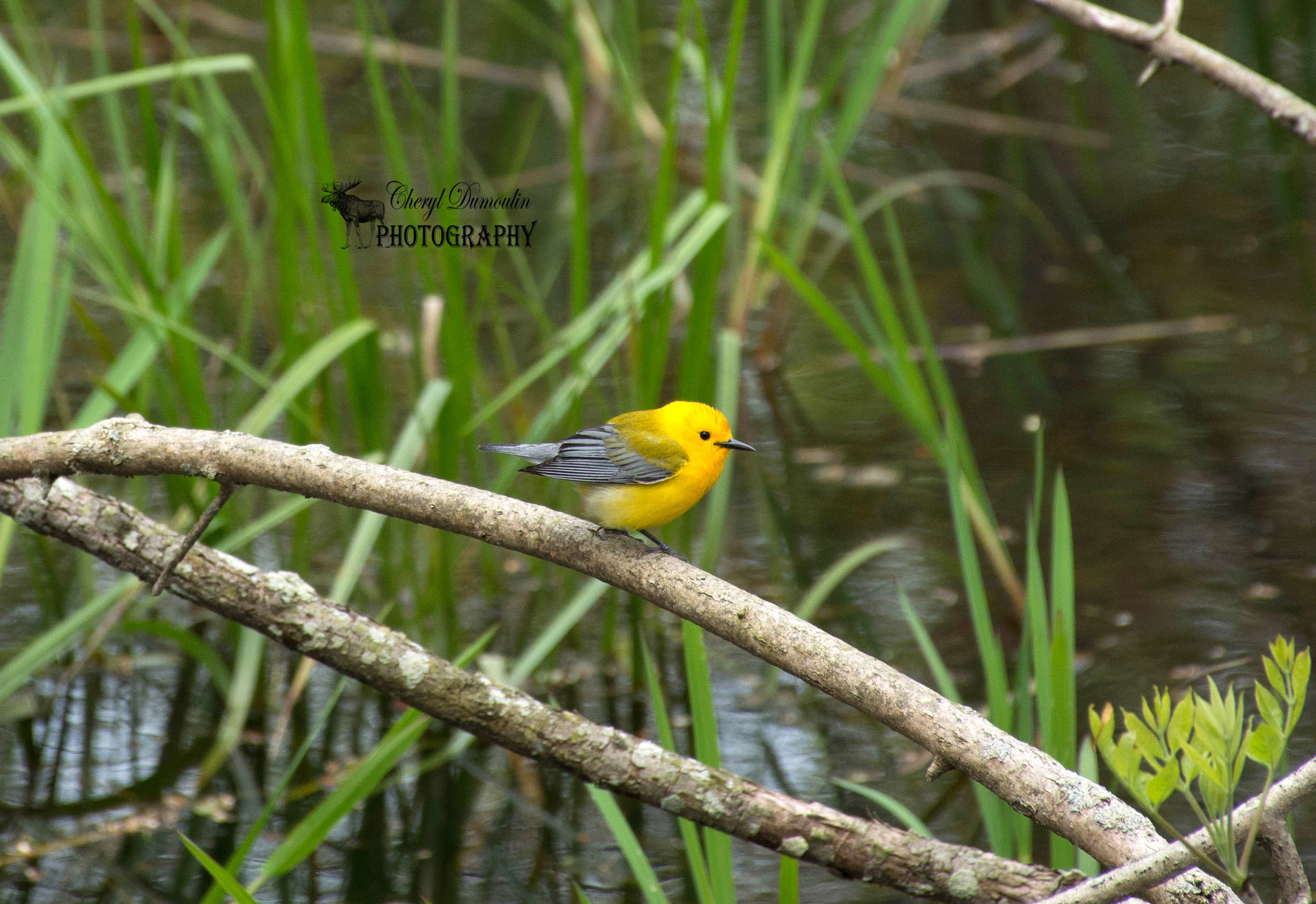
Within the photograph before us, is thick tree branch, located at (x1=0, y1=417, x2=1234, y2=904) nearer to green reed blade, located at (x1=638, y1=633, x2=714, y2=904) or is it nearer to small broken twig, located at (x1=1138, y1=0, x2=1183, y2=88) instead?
green reed blade, located at (x1=638, y1=633, x2=714, y2=904)

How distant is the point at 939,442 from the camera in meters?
2.94

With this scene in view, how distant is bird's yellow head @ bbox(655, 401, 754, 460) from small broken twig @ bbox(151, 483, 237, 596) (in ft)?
2.53

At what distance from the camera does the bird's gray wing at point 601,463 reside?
7.16 feet

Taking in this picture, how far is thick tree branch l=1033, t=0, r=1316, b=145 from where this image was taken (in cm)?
270

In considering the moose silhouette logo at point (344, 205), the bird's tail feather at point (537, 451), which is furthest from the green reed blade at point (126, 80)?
the bird's tail feather at point (537, 451)

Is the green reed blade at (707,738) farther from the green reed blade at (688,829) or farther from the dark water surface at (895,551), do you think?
the dark water surface at (895,551)

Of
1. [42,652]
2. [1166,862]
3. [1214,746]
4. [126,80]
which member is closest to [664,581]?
[1166,862]

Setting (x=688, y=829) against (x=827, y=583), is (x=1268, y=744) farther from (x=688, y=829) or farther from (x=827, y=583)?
(x=827, y=583)

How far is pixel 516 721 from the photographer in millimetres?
2213

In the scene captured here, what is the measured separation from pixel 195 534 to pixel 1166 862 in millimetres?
1572

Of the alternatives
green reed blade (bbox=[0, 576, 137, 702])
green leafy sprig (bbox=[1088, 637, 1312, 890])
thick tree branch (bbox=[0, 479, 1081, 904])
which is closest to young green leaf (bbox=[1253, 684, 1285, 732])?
green leafy sprig (bbox=[1088, 637, 1312, 890])

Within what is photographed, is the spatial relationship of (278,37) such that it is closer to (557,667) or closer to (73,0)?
(557,667)

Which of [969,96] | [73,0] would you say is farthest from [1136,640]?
[73,0]

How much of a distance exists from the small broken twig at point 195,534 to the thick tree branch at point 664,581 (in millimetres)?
43
